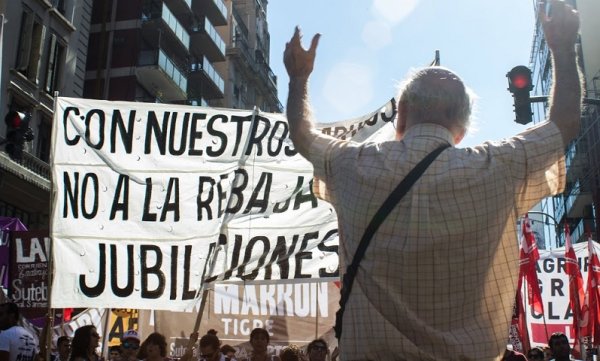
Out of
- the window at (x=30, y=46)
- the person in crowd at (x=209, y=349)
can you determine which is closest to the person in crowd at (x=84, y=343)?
the person in crowd at (x=209, y=349)

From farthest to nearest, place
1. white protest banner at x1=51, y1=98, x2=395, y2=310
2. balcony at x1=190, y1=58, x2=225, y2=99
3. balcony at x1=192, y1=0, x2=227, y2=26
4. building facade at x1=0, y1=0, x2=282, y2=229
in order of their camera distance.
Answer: balcony at x1=192, y1=0, x2=227, y2=26
balcony at x1=190, y1=58, x2=225, y2=99
building facade at x1=0, y1=0, x2=282, y2=229
white protest banner at x1=51, y1=98, x2=395, y2=310

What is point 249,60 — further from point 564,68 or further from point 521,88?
point 564,68

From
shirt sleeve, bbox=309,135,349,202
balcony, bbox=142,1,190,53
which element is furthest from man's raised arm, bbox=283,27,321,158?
balcony, bbox=142,1,190,53

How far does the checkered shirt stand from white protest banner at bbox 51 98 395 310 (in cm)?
364

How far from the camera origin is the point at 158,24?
33.1m

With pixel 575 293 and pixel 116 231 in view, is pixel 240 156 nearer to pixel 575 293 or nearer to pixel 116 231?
→ pixel 116 231

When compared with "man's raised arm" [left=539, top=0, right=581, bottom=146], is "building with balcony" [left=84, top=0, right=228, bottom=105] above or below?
above

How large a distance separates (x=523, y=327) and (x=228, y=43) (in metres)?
38.6

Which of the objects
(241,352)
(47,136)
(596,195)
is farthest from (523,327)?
(596,195)

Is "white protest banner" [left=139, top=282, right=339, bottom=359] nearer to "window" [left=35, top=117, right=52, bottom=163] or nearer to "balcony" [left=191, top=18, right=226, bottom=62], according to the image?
"window" [left=35, top=117, right=52, bottom=163]

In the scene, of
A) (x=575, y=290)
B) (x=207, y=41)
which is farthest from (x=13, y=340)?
(x=207, y=41)

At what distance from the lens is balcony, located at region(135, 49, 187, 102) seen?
32.2m

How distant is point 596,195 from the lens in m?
32.5

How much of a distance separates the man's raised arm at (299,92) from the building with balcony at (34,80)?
19476 millimetres
